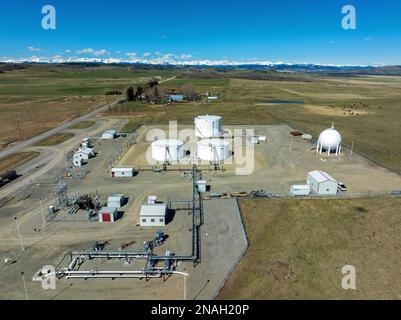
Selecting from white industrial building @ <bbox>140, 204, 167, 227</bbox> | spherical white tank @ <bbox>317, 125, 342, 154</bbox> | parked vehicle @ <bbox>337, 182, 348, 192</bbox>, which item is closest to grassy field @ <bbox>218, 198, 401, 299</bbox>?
parked vehicle @ <bbox>337, 182, 348, 192</bbox>

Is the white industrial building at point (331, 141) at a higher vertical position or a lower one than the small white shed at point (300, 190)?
higher

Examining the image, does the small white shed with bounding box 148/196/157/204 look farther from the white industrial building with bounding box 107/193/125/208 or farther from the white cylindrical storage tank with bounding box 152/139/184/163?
the white cylindrical storage tank with bounding box 152/139/184/163

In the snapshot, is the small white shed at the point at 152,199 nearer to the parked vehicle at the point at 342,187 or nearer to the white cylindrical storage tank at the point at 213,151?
the white cylindrical storage tank at the point at 213,151

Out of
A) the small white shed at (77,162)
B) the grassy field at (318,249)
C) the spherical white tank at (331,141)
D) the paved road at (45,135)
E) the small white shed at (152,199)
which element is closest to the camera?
the grassy field at (318,249)

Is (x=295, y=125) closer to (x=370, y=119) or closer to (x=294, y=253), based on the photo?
(x=370, y=119)

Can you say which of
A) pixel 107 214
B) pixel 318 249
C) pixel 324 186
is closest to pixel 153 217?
pixel 107 214

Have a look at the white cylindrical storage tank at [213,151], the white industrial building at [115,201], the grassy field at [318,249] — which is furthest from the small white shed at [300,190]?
the white industrial building at [115,201]

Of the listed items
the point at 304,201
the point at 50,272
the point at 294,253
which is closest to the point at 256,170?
the point at 304,201
